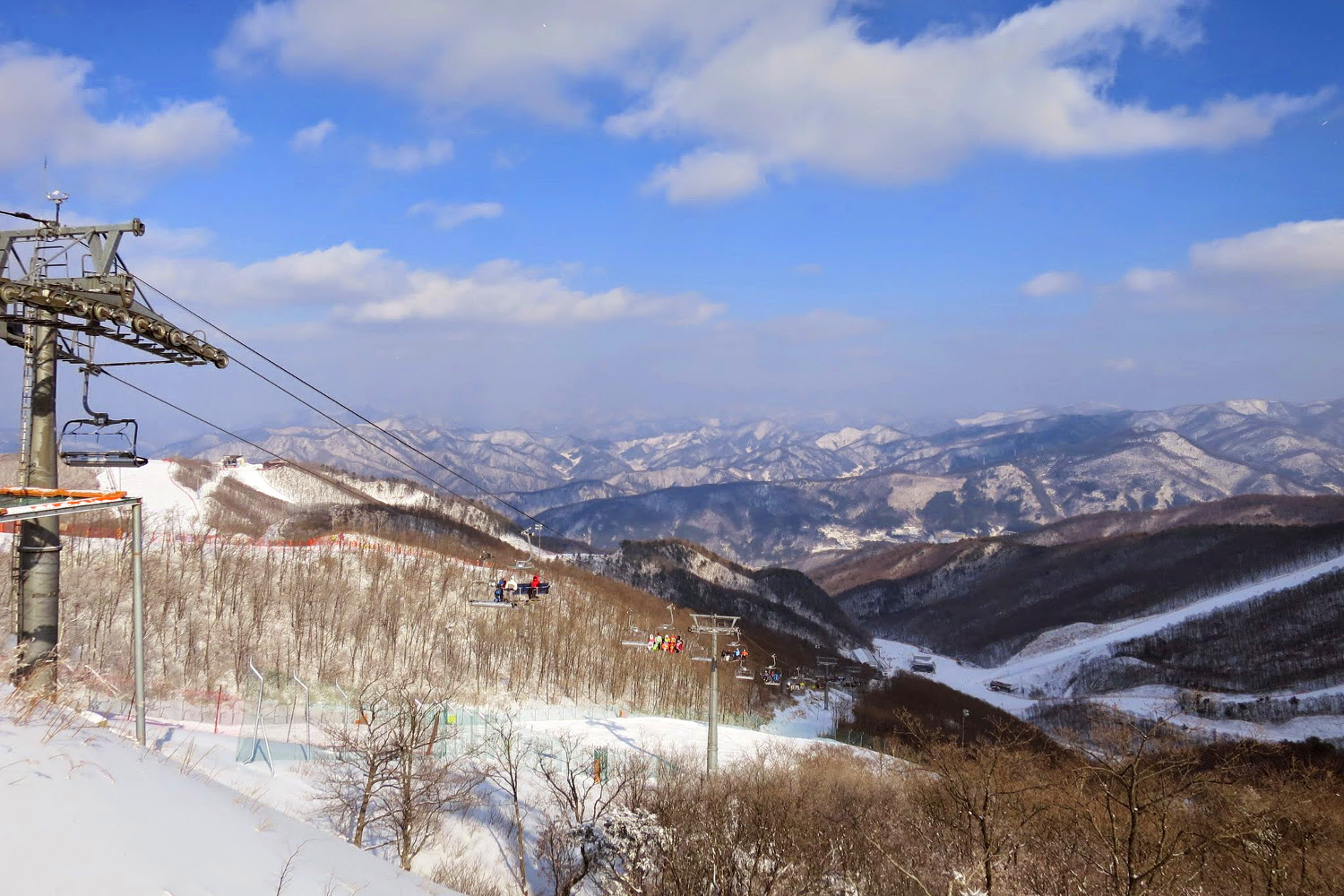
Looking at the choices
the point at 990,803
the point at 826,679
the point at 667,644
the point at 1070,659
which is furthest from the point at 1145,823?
the point at 1070,659

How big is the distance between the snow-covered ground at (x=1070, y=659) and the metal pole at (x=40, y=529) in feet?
362

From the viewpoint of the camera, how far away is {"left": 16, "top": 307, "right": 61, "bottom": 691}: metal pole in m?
16.4

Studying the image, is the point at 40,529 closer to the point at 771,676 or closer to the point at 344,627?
the point at 344,627

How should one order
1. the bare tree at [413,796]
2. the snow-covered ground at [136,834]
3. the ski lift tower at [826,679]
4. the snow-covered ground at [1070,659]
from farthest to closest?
the snow-covered ground at [1070,659] < the ski lift tower at [826,679] < the bare tree at [413,796] < the snow-covered ground at [136,834]

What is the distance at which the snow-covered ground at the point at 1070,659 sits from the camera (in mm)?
114188

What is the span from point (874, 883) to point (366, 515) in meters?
122

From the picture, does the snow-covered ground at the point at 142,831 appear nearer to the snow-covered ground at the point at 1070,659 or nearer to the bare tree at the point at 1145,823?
the bare tree at the point at 1145,823

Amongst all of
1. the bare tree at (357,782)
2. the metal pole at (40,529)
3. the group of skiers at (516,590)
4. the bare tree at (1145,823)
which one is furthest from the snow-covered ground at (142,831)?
the group of skiers at (516,590)

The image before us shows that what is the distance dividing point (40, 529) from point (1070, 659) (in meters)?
158

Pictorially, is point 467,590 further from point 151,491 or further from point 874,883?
point 151,491

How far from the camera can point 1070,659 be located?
472 ft

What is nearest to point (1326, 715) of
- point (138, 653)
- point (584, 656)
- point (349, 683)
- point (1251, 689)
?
point (1251, 689)

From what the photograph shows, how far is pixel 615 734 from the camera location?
5269 cm

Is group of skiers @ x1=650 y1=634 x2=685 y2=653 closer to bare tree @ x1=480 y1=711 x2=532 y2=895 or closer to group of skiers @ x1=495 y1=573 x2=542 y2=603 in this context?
group of skiers @ x1=495 y1=573 x2=542 y2=603
